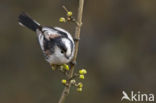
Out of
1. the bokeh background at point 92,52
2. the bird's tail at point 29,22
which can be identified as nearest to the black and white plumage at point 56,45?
the bird's tail at point 29,22

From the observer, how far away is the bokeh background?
725 cm

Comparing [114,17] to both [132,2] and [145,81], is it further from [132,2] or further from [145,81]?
[145,81]

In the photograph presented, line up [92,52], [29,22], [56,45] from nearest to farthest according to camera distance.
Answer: [56,45] → [29,22] → [92,52]

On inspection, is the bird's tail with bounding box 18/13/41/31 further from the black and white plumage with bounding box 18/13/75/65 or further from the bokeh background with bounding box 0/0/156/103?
the bokeh background with bounding box 0/0/156/103

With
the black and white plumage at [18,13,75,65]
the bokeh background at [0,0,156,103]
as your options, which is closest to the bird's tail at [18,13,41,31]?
the black and white plumage at [18,13,75,65]

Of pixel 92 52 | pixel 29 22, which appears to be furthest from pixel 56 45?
pixel 92 52

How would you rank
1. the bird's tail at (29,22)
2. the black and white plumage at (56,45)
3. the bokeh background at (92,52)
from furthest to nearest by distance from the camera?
1. the bokeh background at (92,52)
2. the bird's tail at (29,22)
3. the black and white plumage at (56,45)

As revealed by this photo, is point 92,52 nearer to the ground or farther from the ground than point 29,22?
farther from the ground

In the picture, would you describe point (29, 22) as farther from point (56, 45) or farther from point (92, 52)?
point (92, 52)

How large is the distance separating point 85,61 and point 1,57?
57.2 inches

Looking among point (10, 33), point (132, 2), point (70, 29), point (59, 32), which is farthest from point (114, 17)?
point (59, 32)

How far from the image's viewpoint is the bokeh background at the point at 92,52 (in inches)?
285

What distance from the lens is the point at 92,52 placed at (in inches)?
292

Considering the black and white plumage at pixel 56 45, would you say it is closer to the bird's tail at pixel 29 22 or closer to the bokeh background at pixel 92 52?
the bird's tail at pixel 29 22
